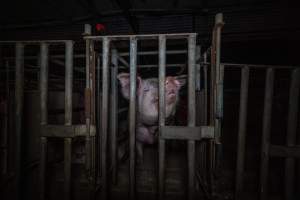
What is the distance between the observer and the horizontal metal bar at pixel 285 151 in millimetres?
1728

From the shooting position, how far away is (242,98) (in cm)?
174

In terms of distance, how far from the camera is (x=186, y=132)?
4.73 feet

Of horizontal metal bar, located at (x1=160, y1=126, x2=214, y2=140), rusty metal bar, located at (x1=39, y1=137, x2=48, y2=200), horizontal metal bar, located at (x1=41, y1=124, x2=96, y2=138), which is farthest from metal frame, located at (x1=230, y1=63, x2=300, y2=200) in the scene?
rusty metal bar, located at (x1=39, y1=137, x2=48, y2=200)

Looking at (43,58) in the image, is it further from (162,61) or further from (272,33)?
(272,33)

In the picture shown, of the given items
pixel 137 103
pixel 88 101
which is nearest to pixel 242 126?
pixel 137 103

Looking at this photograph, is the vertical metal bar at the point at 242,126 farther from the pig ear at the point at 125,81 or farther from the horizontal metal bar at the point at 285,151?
the pig ear at the point at 125,81

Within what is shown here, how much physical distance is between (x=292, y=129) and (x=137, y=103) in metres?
1.80

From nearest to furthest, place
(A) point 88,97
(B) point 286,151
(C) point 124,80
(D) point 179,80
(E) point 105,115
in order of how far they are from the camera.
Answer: (A) point 88,97 → (E) point 105,115 → (B) point 286,151 → (C) point 124,80 → (D) point 179,80

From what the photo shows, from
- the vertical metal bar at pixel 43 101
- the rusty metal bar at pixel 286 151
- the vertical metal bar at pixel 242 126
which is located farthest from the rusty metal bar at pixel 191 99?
the vertical metal bar at pixel 43 101

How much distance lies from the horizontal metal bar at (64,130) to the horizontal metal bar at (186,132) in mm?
642

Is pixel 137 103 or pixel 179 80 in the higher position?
pixel 179 80

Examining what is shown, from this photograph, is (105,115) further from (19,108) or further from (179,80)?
(179,80)

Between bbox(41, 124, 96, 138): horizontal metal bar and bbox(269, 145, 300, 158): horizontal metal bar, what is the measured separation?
72.2 inches

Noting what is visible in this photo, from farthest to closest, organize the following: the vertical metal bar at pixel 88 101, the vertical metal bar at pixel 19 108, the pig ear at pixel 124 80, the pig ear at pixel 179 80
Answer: the pig ear at pixel 179 80 → the pig ear at pixel 124 80 → the vertical metal bar at pixel 19 108 → the vertical metal bar at pixel 88 101
